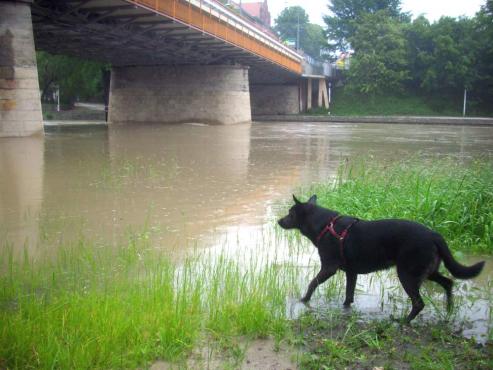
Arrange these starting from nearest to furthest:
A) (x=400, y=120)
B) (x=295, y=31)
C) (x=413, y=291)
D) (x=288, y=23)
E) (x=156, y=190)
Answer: (x=413, y=291), (x=156, y=190), (x=400, y=120), (x=295, y=31), (x=288, y=23)

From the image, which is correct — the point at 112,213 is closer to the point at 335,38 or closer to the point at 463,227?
the point at 463,227

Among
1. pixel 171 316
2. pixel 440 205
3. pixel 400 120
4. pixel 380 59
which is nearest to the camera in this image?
pixel 171 316

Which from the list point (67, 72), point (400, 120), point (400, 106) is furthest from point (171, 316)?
point (400, 106)

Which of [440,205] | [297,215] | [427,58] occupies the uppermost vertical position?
[427,58]

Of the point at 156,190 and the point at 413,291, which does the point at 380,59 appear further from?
the point at 413,291

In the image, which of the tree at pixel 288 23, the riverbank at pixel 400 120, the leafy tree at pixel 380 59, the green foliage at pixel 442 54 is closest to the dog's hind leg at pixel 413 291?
the riverbank at pixel 400 120

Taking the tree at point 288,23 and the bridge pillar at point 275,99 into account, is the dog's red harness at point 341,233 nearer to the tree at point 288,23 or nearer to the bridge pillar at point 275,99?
the bridge pillar at point 275,99

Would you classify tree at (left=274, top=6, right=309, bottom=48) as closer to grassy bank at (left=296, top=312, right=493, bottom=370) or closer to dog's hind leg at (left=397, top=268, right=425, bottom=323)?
dog's hind leg at (left=397, top=268, right=425, bottom=323)

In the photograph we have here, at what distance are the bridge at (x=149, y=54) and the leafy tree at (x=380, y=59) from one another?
4789mm

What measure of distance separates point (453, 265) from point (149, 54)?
37.6 m

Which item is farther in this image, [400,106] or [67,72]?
[400,106]

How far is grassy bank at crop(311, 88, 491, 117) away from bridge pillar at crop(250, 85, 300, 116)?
8.93ft

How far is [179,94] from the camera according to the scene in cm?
4428

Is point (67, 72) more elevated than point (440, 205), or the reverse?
point (67, 72)
